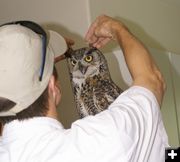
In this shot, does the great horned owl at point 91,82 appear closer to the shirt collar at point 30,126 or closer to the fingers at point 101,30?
the fingers at point 101,30

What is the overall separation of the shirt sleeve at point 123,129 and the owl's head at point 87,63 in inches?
10.4

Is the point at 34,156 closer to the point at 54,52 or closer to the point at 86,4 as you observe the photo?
the point at 54,52

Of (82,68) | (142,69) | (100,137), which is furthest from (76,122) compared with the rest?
(82,68)

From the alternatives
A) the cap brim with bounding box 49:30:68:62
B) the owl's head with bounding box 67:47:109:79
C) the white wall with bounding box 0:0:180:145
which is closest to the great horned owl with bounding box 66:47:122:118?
the owl's head with bounding box 67:47:109:79

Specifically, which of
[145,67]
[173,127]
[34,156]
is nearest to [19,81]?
[34,156]

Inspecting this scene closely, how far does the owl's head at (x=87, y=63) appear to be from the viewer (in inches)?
39.6

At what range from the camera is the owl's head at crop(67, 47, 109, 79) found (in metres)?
1.01

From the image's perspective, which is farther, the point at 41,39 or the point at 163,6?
the point at 163,6

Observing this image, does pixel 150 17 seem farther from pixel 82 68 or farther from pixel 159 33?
pixel 82 68

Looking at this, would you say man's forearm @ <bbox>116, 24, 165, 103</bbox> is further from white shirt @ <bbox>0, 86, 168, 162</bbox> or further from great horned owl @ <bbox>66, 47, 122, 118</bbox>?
great horned owl @ <bbox>66, 47, 122, 118</bbox>

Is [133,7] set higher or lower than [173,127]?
higher

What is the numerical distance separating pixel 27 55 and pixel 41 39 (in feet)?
0.20

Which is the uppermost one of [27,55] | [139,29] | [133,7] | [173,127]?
[27,55]

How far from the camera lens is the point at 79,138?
0.71 metres
